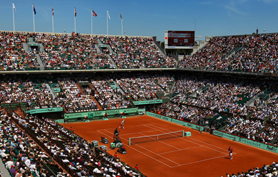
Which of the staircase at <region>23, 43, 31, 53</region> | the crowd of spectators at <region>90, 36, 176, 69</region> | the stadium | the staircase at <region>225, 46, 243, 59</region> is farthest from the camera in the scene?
the crowd of spectators at <region>90, 36, 176, 69</region>

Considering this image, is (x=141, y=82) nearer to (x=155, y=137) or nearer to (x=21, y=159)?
(x=155, y=137)

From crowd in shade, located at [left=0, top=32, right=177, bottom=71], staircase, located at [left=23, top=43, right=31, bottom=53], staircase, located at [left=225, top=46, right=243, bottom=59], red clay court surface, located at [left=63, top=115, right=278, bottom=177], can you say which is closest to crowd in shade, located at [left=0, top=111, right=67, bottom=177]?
red clay court surface, located at [left=63, top=115, right=278, bottom=177]

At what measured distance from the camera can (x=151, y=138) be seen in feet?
120

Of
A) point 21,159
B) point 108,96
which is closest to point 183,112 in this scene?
point 108,96

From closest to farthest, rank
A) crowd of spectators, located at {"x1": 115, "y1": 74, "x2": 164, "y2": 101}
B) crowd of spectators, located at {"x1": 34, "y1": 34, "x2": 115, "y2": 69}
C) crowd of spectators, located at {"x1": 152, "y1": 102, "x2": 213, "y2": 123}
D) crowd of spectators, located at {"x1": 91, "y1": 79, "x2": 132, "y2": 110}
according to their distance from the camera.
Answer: crowd of spectators, located at {"x1": 152, "y1": 102, "x2": 213, "y2": 123} < crowd of spectators, located at {"x1": 91, "y1": 79, "x2": 132, "y2": 110} < crowd of spectators, located at {"x1": 34, "y1": 34, "x2": 115, "y2": 69} < crowd of spectators, located at {"x1": 115, "y1": 74, "x2": 164, "y2": 101}

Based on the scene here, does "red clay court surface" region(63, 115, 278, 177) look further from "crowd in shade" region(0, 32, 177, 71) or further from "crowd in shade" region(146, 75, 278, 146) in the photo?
"crowd in shade" region(0, 32, 177, 71)

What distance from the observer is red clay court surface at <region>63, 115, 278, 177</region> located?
84.4 ft

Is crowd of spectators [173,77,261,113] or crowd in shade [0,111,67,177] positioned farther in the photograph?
crowd of spectators [173,77,261,113]

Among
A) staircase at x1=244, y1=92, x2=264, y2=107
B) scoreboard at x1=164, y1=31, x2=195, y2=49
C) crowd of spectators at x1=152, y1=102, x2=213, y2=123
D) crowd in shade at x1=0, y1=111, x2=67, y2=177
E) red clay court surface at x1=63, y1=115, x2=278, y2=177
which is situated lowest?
red clay court surface at x1=63, y1=115, x2=278, y2=177

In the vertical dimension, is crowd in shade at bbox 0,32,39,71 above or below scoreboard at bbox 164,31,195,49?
below

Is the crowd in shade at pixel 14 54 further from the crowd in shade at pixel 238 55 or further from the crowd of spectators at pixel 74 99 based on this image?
the crowd in shade at pixel 238 55

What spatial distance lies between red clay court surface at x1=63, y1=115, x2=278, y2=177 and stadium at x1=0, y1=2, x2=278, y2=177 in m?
0.12

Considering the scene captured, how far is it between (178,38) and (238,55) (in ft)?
55.0

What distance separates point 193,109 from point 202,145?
596 inches
